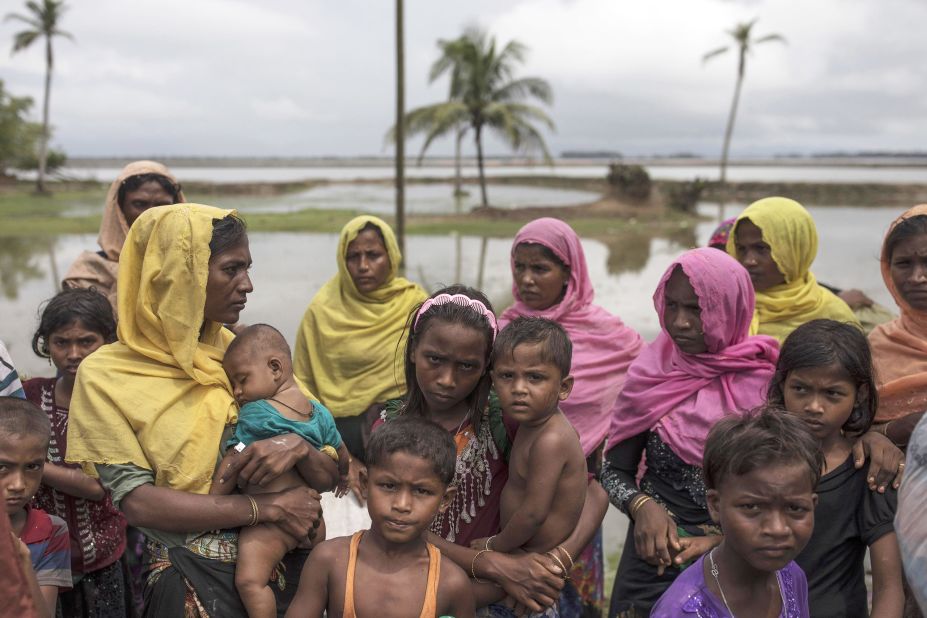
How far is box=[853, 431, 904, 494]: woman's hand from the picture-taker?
7.24 feet

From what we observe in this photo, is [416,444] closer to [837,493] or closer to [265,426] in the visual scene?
[265,426]

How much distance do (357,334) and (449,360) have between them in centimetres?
179

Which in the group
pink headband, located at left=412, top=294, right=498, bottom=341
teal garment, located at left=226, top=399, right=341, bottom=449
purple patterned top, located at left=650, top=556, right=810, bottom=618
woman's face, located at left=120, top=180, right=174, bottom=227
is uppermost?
woman's face, located at left=120, top=180, right=174, bottom=227

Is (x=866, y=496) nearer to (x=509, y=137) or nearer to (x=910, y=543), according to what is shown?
(x=910, y=543)

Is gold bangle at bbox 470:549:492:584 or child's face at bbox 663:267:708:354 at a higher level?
child's face at bbox 663:267:708:354

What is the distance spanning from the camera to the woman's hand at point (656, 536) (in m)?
2.31

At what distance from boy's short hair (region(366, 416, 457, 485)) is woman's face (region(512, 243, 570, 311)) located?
5.09ft

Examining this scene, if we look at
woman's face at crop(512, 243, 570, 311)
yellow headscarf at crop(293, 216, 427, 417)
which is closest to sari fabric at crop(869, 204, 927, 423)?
woman's face at crop(512, 243, 570, 311)

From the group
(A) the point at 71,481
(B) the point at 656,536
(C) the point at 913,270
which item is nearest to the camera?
(B) the point at 656,536

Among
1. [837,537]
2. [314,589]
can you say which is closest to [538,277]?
[837,537]

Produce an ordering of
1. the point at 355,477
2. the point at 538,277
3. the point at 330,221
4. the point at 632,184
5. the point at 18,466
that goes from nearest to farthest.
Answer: the point at 18,466
the point at 355,477
the point at 538,277
the point at 330,221
the point at 632,184

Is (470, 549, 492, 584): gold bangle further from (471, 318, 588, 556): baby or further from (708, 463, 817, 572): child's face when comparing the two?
(708, 463, 817, 572): child's face

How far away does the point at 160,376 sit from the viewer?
7.27ft

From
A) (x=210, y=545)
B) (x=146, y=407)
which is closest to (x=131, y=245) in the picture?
(x=146, y=407)
